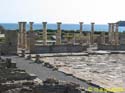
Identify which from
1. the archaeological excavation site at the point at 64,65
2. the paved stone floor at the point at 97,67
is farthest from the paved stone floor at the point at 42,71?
the paved stone floor at the point at 97,67

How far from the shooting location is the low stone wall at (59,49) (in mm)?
35656

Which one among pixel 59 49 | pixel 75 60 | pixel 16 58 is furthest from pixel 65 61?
pixel 59 49

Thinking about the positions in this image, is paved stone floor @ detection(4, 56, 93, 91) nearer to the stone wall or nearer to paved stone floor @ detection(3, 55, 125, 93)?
paved stone floor @ detection(3, 55, 125, 93)

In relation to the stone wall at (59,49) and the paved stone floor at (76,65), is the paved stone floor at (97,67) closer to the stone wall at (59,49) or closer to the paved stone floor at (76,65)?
the paved stone floor at (76,65)

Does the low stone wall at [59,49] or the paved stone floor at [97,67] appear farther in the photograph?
the low stone wall at [59,49]

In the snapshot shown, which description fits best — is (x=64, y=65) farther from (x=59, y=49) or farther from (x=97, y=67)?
(x=59, y=49)

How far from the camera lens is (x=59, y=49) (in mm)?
36375

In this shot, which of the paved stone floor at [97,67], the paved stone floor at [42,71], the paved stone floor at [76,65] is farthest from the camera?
the paved stone floor at [76,65]

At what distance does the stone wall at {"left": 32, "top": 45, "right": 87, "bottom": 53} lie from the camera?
35656mm

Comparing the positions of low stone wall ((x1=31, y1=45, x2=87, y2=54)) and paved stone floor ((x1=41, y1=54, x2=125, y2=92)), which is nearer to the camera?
paved stone floor ((x1=41, y1=54, x2=125, y2=92))

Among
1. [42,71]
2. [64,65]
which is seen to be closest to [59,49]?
[64,65]

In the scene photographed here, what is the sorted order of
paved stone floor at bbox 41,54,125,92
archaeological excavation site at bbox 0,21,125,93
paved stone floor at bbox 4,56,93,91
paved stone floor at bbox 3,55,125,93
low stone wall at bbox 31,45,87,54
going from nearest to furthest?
archaeological excavation site at bbox 0,21,125,93 → paved stone floor at bbox 4,56,93,91 → paved stone floor at bbox 41,54,125,92 → paved stone floor at bbox 3,55,125,93 → low stone wall at bbox 31,45,87,54

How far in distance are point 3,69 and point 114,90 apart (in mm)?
5696

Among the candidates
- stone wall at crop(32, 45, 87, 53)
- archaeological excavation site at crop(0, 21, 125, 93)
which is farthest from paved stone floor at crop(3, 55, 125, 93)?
stone wall at crop(32, 45, 87, 53)
